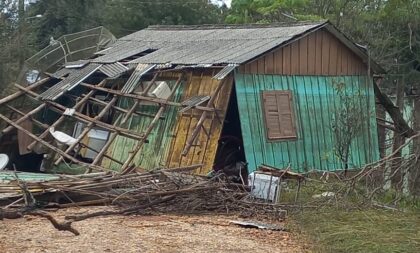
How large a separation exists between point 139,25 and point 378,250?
93.5 ft

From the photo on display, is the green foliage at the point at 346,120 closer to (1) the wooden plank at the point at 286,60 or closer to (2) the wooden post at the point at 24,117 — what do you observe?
(1) the wooden plank at the point at 286,60

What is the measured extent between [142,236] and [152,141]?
7543 millimetres

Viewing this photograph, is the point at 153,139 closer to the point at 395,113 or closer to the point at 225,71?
the point at 225,71

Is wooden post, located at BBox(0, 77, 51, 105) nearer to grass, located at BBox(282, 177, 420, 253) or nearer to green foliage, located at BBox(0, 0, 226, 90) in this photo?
green foliage, located at BBox(0, 0, 226, 90)

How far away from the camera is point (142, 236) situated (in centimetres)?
1029

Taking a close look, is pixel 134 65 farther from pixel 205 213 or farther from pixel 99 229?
pixel 99 229

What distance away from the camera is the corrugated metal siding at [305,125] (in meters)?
16.7

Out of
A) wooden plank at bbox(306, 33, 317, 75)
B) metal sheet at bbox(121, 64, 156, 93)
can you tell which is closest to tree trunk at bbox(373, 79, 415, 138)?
wooden plank at bbox(306, 33, 317, 75)

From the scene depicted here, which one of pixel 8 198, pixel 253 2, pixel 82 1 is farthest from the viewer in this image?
pixel 82 1

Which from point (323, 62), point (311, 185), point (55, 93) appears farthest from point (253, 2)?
A: point (311, 185)

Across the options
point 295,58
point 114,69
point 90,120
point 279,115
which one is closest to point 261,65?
point 295,58

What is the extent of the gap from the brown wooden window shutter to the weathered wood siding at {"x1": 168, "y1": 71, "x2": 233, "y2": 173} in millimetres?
1148

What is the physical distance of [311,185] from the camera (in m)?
14.1

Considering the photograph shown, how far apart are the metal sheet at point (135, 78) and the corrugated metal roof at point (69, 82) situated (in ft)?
5.00
